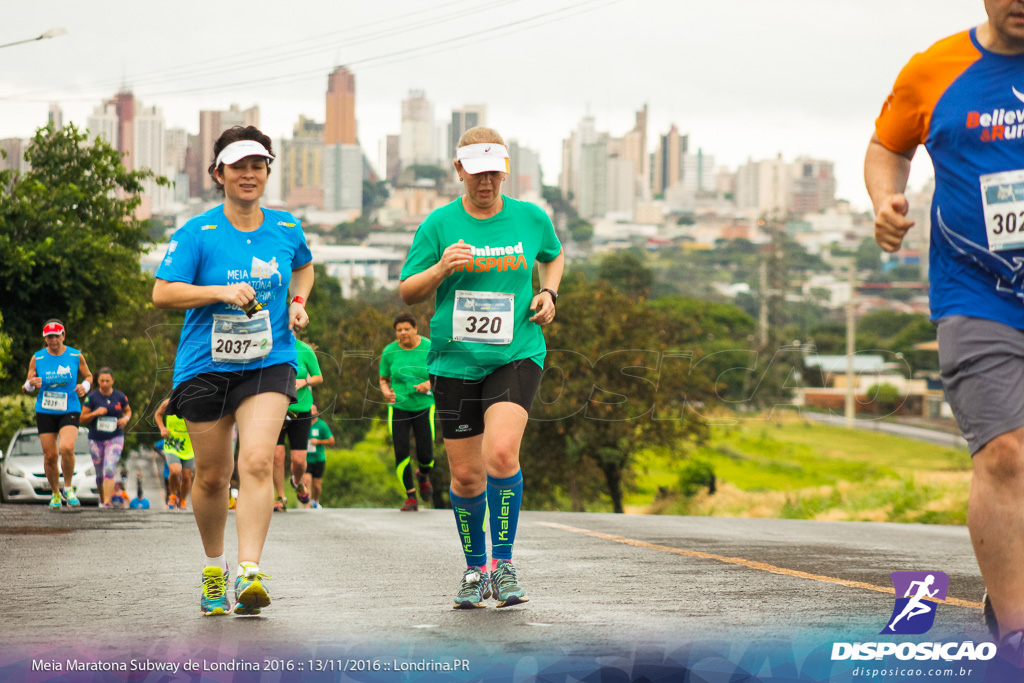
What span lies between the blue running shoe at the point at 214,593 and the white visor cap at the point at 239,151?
1898 millimetres

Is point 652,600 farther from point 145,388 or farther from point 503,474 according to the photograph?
point 145,388

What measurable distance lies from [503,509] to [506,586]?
14.6 inches

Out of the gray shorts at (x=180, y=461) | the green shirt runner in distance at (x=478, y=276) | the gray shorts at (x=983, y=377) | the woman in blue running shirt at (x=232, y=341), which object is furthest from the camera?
the gray shorts at (x=180, y=461)

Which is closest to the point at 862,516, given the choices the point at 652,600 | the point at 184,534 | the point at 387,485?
the point at 184,534

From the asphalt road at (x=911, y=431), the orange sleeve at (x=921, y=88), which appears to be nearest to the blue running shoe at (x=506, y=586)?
the orange sleeve at (x=921, y=88)

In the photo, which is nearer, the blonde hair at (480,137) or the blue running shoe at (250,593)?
the blue running shoe at (250,593)

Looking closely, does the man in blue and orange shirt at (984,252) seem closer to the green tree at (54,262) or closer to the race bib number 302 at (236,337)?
the race bib number 302 at (236,337)

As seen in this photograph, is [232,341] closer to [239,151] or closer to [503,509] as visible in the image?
[239,151]

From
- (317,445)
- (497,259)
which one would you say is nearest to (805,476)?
(317,445)

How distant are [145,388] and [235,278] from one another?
38.1 meters

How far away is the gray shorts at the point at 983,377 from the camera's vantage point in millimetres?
3955

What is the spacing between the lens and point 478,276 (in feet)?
20.4

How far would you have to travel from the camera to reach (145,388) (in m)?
42.5

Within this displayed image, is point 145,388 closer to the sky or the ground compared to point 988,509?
closer to the ground
